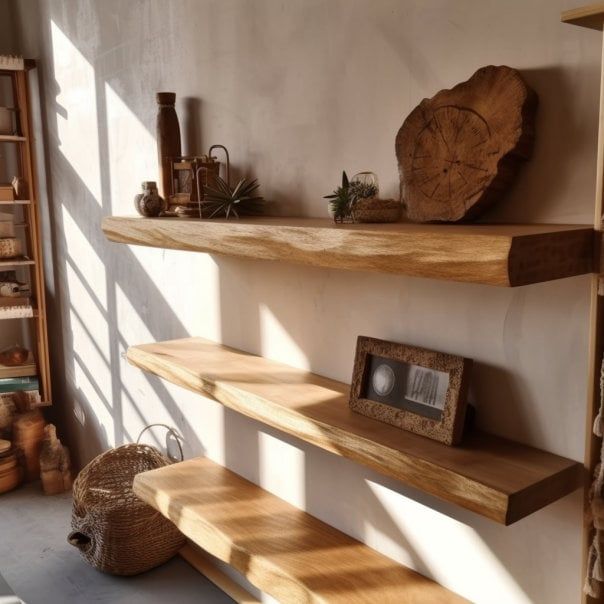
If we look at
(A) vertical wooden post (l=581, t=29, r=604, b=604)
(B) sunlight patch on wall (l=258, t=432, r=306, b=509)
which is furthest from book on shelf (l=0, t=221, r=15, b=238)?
(A) vertical wooden post (l=581, t=29, r=604, b=604)

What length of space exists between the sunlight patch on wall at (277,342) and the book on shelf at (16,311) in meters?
1.94

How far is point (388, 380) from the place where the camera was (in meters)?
1.65

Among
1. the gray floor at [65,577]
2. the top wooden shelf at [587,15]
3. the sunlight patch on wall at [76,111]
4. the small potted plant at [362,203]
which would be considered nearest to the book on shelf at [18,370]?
the gray floor at [65,577]

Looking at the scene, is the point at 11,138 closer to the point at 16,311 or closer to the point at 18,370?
the point at 16,311

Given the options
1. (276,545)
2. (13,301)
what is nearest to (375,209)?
(276,545)

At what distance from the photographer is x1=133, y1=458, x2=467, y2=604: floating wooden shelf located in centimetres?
168

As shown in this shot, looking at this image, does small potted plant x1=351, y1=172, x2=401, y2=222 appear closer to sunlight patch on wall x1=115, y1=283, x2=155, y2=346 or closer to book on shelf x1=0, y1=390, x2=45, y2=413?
sunlight patch on wall x1=115, y1=283, x2=155, y2=346

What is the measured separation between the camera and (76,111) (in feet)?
10.5

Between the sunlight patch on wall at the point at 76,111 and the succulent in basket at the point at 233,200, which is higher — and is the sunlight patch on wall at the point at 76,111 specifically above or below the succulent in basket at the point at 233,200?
above

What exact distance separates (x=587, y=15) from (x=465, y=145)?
347mm

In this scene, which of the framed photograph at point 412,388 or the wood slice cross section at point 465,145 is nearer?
the wood slice cross section at point 465,145

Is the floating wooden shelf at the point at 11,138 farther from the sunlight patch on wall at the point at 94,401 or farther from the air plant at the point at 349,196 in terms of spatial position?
the air plant at the point at 349,196

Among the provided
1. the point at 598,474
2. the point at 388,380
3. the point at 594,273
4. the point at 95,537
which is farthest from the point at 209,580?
the point at 594,273

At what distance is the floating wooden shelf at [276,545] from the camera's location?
5.50 ft
